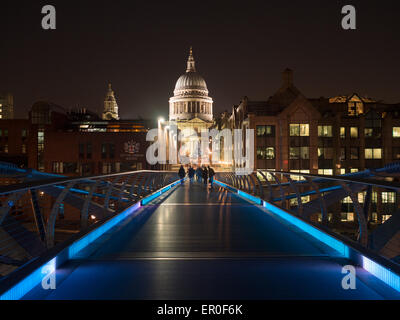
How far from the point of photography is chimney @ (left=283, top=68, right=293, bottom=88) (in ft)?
240

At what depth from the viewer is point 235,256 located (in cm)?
601

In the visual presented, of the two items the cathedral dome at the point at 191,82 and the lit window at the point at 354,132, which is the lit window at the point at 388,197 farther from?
the cathedral dome at the point at 191,82

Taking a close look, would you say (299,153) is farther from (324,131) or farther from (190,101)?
(190,101)

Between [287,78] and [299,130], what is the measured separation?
51.2 feet

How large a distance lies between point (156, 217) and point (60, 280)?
5846mm

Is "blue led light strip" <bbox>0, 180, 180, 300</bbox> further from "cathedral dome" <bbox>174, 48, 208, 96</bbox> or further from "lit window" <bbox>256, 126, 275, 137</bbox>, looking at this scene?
"cathedral dome" <bbox>174, 48, 208, 96</bbox>

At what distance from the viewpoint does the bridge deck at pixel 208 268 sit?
434 cm

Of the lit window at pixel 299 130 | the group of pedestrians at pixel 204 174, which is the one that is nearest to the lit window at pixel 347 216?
the lit window at pixel 299 130

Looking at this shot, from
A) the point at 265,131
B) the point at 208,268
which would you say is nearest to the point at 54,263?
the point at 208,268

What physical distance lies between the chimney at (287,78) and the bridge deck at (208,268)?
67755 millimetres

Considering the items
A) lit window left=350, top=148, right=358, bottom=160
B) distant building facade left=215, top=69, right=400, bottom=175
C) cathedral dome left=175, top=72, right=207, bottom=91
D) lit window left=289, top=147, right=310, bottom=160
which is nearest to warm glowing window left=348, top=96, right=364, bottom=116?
distant building facade left=215, top=69, right=400, bottom=175

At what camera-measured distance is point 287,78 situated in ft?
242
